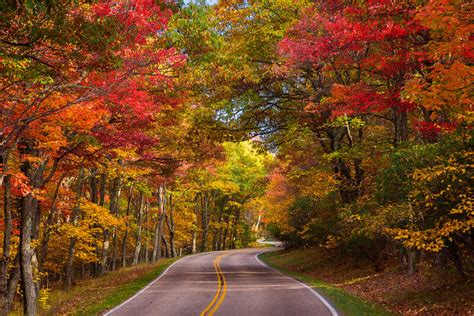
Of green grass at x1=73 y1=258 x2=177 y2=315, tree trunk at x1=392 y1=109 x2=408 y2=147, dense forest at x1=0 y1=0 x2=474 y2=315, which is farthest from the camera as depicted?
tree trunk at x1=392 y1=109 x2=408 y2=147

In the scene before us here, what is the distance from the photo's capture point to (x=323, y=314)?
11.3 meters

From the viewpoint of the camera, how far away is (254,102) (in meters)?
20.3

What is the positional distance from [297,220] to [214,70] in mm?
15794

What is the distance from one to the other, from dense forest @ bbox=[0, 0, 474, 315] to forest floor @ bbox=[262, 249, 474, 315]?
2.21 feet

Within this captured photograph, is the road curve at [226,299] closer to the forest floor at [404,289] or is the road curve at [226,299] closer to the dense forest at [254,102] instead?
the forest floor at [404,289]

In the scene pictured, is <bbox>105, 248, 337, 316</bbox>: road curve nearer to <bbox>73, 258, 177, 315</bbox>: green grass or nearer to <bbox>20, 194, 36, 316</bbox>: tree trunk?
<bbox>73, 258, 177, 315</bbox>: green grass

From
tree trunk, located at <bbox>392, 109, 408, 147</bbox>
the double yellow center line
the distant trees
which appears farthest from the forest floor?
tree trunk, located at <bbox>392, 109, 408, 147</bbox>

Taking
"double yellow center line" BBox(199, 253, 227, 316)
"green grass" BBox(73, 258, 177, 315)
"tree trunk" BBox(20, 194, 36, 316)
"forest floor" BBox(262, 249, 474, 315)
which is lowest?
"forest floor" BBox(262, 249, 474, 315)

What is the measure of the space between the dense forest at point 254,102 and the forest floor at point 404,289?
0.67 m

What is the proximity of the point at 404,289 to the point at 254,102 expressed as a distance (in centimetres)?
1034

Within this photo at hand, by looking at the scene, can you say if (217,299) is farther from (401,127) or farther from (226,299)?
(401,127)

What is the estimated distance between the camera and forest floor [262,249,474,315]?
1174cm

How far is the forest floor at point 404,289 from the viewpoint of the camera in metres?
11.7

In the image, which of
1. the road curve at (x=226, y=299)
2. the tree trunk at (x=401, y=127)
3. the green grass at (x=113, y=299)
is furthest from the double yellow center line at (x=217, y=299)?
the tree trunk at (x=401, y=127)
